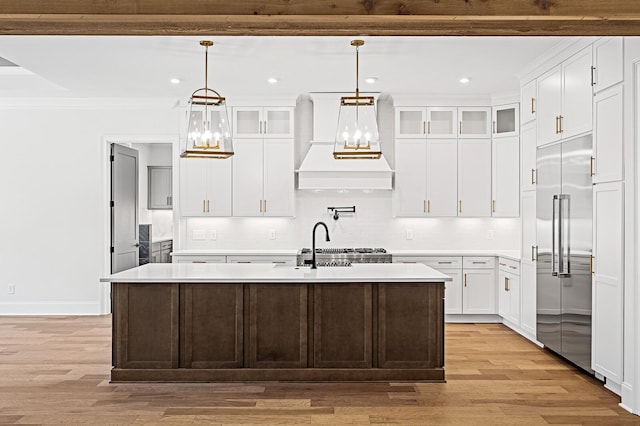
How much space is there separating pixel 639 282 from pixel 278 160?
177 inches

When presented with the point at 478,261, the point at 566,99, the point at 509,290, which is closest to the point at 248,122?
the point at 478,261

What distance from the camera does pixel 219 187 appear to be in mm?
7508

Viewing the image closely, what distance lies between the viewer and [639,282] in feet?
13.1

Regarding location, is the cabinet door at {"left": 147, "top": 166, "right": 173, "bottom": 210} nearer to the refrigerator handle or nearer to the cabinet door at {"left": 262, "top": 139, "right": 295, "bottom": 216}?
the cabinet door at {"left": 262, "top": 139, "right": 295, "bottom": 216}

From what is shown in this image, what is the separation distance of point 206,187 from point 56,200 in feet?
6.44

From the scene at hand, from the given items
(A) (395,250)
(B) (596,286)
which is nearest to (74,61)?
(A) (395,250)

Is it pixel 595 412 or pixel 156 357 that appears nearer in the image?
pixel 595 412

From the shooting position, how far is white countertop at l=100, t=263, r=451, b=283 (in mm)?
4566

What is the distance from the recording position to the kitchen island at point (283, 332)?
4.66m

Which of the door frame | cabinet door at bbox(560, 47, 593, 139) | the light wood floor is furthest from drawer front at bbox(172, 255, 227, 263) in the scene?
cabinet door at bbox(560, 47, 593, 139)

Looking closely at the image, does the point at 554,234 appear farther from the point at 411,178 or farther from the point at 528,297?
the point at 411,178

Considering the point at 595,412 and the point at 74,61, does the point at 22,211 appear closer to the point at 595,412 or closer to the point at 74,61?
the point at 74,61

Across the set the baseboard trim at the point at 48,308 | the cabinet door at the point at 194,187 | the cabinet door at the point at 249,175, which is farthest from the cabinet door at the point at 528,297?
the baseboard trim at the point at 48,308

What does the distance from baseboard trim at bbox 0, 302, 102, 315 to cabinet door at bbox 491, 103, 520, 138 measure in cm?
539
